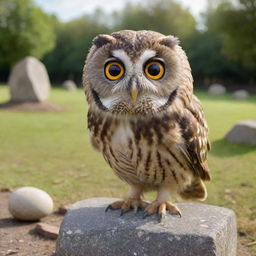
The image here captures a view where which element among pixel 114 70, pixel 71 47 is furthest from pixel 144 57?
pixel 71 47

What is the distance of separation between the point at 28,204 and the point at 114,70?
7.46 feet

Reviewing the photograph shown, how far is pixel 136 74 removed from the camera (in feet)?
8.12

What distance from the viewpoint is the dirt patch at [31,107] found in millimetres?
13777

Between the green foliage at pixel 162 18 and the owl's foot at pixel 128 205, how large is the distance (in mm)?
37882

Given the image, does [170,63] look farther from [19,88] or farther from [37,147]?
[19,88]

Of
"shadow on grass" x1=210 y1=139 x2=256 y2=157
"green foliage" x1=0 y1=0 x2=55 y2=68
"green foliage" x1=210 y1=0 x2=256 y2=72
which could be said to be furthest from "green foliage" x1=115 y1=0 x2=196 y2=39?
"shadow on grass" x1=210 y1=139 x2=256 y2=157

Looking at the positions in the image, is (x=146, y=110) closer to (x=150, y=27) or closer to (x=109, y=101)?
(x=109, y=101)

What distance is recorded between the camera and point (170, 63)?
2.62 meters

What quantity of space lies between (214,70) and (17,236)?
3317 cm

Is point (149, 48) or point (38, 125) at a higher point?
point (149, 48)

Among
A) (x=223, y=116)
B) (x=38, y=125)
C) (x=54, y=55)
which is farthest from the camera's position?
(x=54, y=55)

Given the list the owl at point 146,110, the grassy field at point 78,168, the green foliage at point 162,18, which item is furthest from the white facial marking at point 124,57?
the green foliage at point 162,18

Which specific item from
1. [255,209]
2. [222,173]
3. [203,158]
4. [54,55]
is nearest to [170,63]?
[203,158]

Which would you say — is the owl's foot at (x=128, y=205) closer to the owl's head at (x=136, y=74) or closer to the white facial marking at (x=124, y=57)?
the owl's head at (x=136, y=74)
